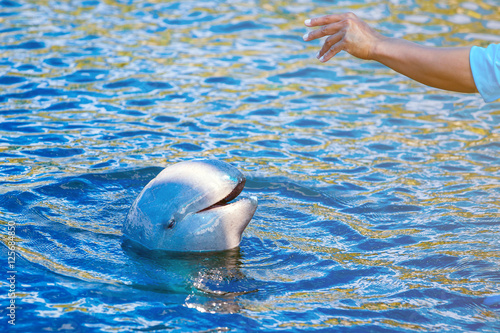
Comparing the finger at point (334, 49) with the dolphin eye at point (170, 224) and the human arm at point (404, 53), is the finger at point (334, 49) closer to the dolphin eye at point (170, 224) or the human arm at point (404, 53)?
the human arm at point (404, 53)

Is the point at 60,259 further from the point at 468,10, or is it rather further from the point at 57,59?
the point at 468,10

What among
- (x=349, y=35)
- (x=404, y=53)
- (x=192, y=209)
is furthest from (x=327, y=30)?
(x=192, y=209)

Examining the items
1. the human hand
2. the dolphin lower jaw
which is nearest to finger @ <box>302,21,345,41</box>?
the human hand

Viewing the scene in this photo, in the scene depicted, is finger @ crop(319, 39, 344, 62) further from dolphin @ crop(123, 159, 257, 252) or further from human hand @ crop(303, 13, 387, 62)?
dolphin @ crop(123, 159, 257, 252)

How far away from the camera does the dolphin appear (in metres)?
4.84

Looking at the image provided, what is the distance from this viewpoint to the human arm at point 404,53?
402 centimetres

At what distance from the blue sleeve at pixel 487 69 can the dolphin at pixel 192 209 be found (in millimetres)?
1855

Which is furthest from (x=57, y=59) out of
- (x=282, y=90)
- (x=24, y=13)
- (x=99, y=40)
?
(x=282, y=90)

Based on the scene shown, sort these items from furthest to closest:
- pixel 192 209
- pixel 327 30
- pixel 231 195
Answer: pixel 231 195 < pixel 192 209 < pixel 327 30

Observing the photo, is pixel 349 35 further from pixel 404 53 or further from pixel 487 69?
pixel 487 69

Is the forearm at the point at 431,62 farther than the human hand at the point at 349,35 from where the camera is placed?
No

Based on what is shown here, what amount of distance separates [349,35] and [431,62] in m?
0.55

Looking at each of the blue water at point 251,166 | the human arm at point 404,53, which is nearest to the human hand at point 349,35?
the human arm at point 404,53

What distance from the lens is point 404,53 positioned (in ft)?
13.7
